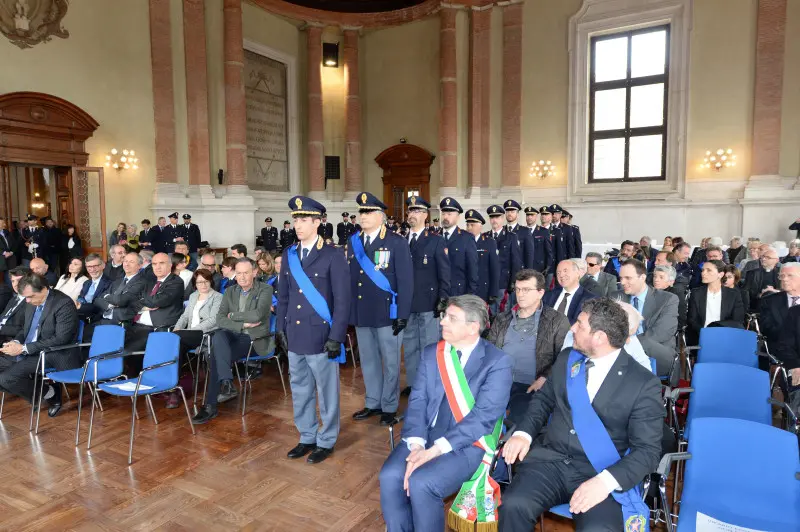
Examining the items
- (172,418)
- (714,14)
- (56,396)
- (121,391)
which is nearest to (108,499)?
(121,391)

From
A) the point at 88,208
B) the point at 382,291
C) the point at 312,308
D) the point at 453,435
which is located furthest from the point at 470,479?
the point at 88,208

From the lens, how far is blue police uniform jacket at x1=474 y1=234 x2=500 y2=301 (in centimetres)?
668

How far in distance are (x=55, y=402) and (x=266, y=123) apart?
1230 centimetres

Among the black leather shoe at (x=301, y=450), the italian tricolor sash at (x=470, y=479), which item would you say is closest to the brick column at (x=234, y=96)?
the black leather shoe at (x=301, y=450)

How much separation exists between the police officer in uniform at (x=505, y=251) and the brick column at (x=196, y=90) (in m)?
8.13

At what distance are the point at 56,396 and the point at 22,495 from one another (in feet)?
5.42

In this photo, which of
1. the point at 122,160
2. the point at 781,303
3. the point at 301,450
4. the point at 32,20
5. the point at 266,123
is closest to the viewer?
the point at 301,450

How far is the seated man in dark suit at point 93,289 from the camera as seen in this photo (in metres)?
5.66

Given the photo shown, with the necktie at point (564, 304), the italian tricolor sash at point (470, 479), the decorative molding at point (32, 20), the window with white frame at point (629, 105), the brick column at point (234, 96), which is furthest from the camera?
the window with white frame at point (629, 105)

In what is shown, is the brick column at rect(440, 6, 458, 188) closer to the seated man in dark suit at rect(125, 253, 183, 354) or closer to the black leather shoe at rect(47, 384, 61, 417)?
the seated man in dark suit at rect(125, 253, 183, 354)

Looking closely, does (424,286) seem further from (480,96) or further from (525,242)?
(480,96)

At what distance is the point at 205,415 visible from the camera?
4.35m

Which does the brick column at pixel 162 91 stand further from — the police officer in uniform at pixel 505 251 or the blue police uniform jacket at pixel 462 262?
the blue police uniform jacket at pixel 462 262

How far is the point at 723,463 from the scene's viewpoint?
7.25ft
